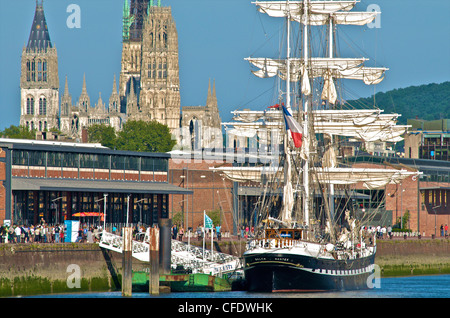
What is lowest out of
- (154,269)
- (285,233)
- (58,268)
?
(58,268)

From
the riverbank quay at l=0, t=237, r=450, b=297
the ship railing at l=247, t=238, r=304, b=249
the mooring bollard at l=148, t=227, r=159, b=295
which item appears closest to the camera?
the mooring bollard at l=148, t=227, r=159, b=295

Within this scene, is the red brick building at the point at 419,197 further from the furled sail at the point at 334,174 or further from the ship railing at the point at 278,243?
the ship railing at the point at 278,243

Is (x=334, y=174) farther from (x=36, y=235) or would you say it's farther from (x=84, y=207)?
(x=36, y=235)

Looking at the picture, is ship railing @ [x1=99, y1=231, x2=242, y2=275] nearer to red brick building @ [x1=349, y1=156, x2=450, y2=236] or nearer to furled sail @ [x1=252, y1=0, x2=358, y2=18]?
furled sail @ [x1=252, y1=0, x2=358, y2=18]

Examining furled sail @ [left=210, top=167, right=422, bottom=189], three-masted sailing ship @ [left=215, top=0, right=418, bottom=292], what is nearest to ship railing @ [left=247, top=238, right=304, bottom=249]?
three-masted sailing ship @ [left=215, top=0, right=418, bottom=292]

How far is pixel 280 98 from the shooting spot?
76250 millimetres

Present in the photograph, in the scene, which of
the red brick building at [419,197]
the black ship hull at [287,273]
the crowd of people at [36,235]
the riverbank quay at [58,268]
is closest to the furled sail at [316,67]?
the riverbank quay at [58,268]

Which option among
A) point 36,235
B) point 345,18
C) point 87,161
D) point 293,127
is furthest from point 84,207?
point 345,18

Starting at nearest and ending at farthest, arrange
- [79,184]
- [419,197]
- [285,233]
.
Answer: [285,233] → [79,184] → [419,197]

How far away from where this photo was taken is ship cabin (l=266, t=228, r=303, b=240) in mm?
65812

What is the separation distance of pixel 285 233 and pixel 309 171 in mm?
10544

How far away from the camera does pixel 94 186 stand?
84.8 metres
